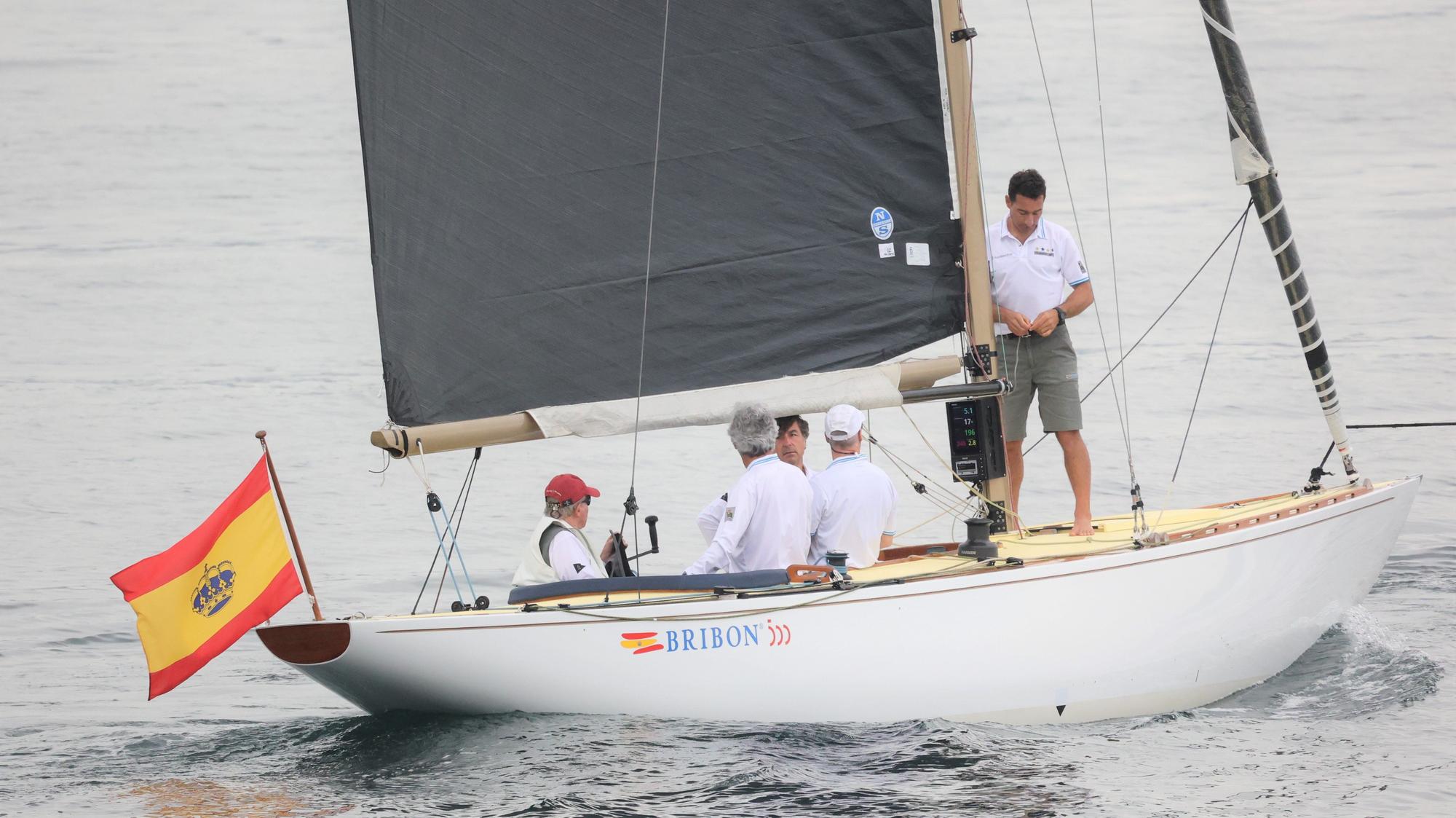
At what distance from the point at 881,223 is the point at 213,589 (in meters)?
3.22

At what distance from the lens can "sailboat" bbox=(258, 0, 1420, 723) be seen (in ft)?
22.9

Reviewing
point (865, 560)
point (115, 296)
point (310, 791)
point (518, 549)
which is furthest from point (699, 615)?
point (115, 296)

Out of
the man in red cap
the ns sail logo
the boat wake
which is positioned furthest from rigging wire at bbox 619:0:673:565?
the boat wake

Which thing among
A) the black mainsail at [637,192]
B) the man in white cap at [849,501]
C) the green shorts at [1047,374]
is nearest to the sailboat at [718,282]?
the black mainsail at [637,192]

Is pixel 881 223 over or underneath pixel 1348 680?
over

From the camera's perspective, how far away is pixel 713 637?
22.3 feet

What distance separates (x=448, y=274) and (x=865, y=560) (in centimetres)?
217

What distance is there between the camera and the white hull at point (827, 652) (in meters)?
6.79

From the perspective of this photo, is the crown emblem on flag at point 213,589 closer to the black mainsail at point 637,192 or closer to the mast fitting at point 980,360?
the black mainsail at point 637,192

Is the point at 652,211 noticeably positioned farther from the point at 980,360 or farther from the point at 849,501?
the point at 980,360

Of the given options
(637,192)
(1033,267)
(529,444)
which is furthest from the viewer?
(529,444)

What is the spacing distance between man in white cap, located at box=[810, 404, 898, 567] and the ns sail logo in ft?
2.07

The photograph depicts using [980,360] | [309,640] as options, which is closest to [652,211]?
[980,360]

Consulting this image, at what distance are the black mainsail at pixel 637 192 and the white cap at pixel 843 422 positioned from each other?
0.41 m
